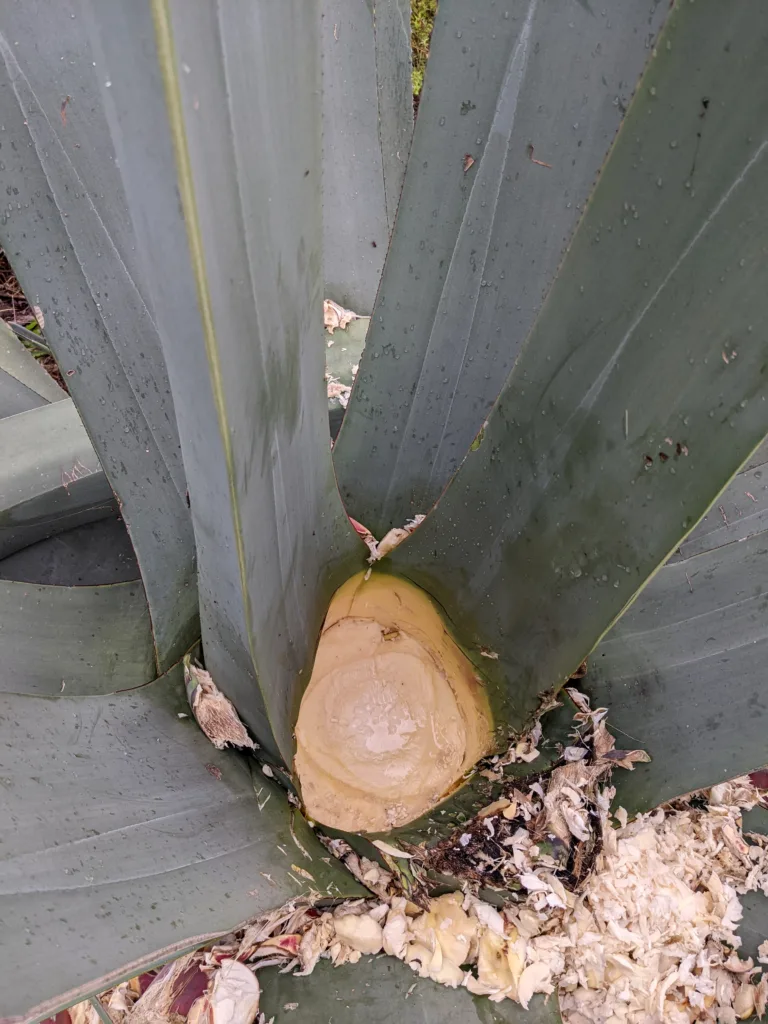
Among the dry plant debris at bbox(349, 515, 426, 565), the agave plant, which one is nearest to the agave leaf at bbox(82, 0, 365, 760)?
the agave plant

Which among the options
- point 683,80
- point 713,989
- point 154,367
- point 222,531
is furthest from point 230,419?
point 713,989

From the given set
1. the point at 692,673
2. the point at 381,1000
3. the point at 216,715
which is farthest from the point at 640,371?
the point at 381,1000

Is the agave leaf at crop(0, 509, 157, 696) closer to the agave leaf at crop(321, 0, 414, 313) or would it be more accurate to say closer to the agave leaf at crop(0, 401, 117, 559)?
the agave leaf at crop(0, 401, 117, 559)

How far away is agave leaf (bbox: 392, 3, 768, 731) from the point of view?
38 centimetres

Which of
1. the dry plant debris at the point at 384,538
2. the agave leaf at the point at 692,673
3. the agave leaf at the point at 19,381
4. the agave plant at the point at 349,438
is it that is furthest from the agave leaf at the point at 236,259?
the agave leaf at the point at 19,381

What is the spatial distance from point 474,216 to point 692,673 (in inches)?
23.0

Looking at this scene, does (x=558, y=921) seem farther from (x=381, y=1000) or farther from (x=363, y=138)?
(x=363, y=138)

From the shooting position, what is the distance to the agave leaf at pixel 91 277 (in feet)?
2.08

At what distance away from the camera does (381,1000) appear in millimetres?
689

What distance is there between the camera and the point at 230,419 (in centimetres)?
37

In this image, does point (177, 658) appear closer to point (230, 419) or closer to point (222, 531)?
point (222, 531)

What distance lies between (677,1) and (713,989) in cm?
97

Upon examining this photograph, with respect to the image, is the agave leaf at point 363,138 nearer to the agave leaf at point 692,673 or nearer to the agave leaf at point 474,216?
the agave leaf at point 474,216

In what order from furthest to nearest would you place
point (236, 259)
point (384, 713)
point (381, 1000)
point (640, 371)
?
point (384, 713), point (381, 1000), point (640, 371), point (236, 259)
